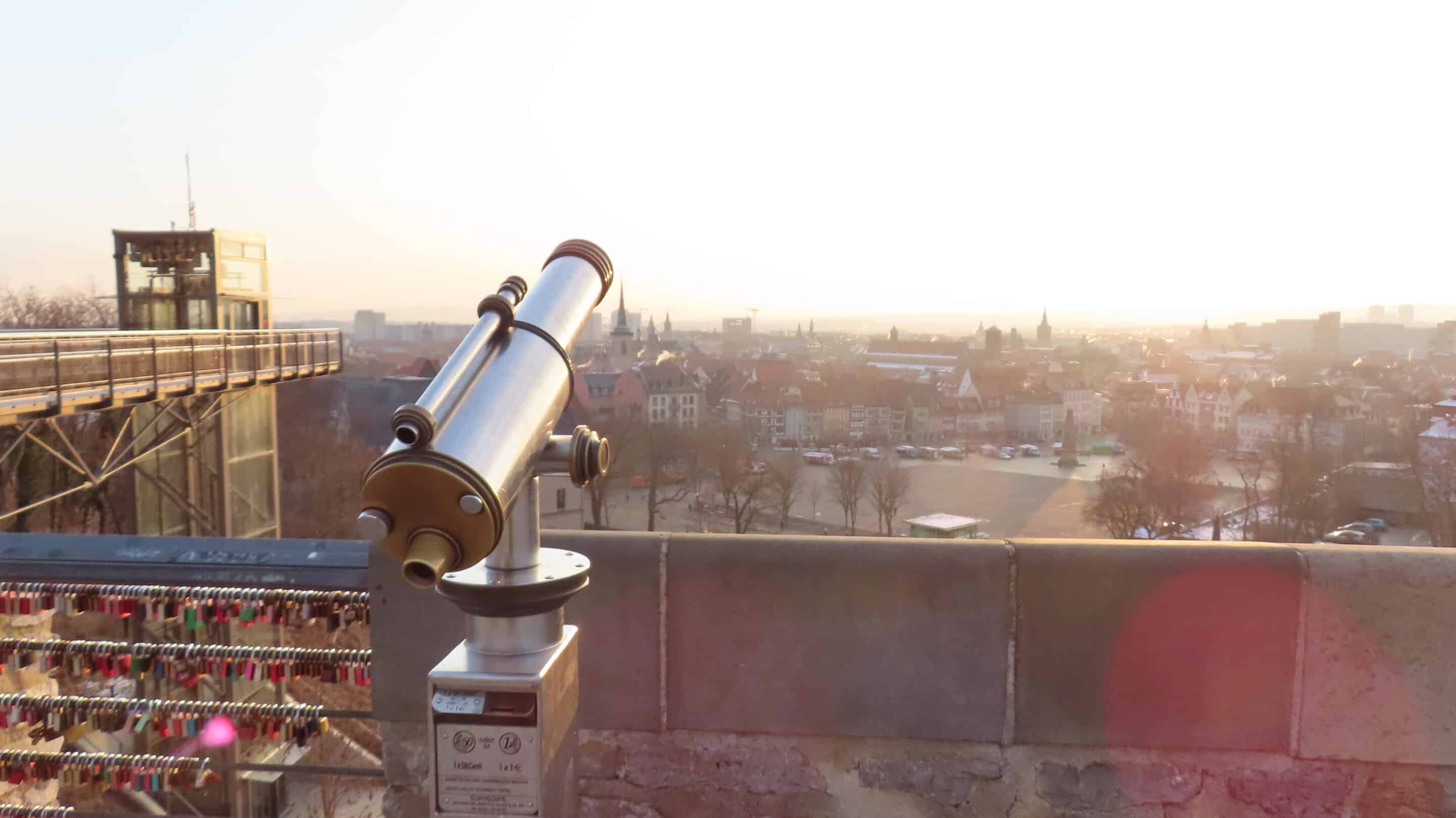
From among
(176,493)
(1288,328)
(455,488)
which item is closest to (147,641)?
(455,488)

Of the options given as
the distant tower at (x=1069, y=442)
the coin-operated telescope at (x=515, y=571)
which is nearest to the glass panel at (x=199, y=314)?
the coin-operated telescope at (x=515, y=571)

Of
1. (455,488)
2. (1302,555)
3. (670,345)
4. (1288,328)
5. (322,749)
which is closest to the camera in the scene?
(455,488)

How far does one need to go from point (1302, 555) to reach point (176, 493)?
15.4 m

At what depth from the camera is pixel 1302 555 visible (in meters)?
2.60

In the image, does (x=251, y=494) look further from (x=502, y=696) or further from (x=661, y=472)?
(x=661, y=472)

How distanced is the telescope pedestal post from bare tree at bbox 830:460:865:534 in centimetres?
3975

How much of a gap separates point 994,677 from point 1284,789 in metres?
0.83

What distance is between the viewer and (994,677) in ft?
8.73

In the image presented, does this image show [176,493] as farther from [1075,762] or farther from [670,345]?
[670,345]

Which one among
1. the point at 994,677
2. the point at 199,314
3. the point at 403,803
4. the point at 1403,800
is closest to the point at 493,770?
the point at 403,803

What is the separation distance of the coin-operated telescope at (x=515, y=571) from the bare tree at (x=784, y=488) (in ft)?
125

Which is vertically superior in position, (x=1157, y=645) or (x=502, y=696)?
(x=502, y=696)

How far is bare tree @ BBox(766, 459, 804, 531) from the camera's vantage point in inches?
1617

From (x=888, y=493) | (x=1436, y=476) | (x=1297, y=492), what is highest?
(x=1436, y=476)
